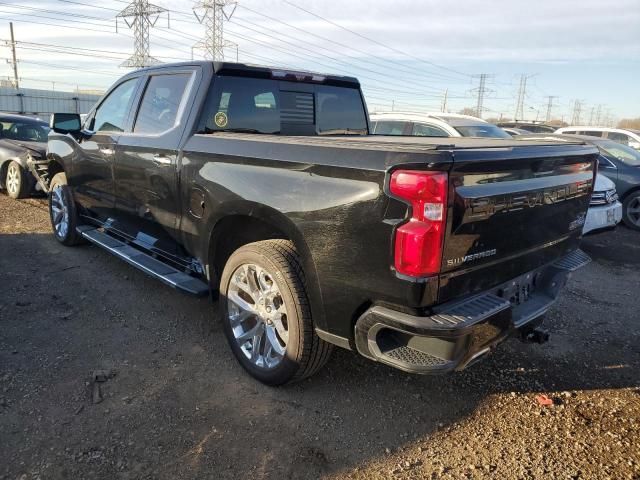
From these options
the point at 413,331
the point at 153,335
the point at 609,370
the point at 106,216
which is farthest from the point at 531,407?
the point at 106,216

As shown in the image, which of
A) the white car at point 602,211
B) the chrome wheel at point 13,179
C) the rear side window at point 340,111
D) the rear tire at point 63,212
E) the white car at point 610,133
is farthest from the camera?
the white car at point 610,133

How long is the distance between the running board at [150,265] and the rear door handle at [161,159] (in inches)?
33.4

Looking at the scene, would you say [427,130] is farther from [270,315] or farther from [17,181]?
[17,181]

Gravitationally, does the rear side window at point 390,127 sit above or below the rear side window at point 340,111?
below

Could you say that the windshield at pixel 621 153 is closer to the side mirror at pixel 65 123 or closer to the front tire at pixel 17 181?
the side mirror at pixel 65 123

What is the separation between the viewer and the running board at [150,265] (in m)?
3.63

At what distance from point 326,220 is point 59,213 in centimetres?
477

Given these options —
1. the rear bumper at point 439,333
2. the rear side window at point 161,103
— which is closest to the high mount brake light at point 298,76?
the rear side window at point 161,103

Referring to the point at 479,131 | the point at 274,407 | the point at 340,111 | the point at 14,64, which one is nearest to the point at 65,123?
the point at 340,111

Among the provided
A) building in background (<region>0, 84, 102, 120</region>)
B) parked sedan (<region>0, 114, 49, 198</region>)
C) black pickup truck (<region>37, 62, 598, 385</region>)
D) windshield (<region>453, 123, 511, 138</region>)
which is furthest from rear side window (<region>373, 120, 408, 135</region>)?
building in background (<region>0, 84, 102, 120</region>)

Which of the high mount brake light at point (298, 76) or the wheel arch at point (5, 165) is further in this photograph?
the wheel arch at point (5, 165)

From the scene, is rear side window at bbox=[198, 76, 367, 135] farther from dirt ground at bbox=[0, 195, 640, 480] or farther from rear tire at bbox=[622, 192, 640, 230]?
rear tire at bbox=[622, 192, 640, 230]

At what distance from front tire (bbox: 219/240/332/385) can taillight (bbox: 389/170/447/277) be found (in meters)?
0.80

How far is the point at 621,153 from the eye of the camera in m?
9.50
